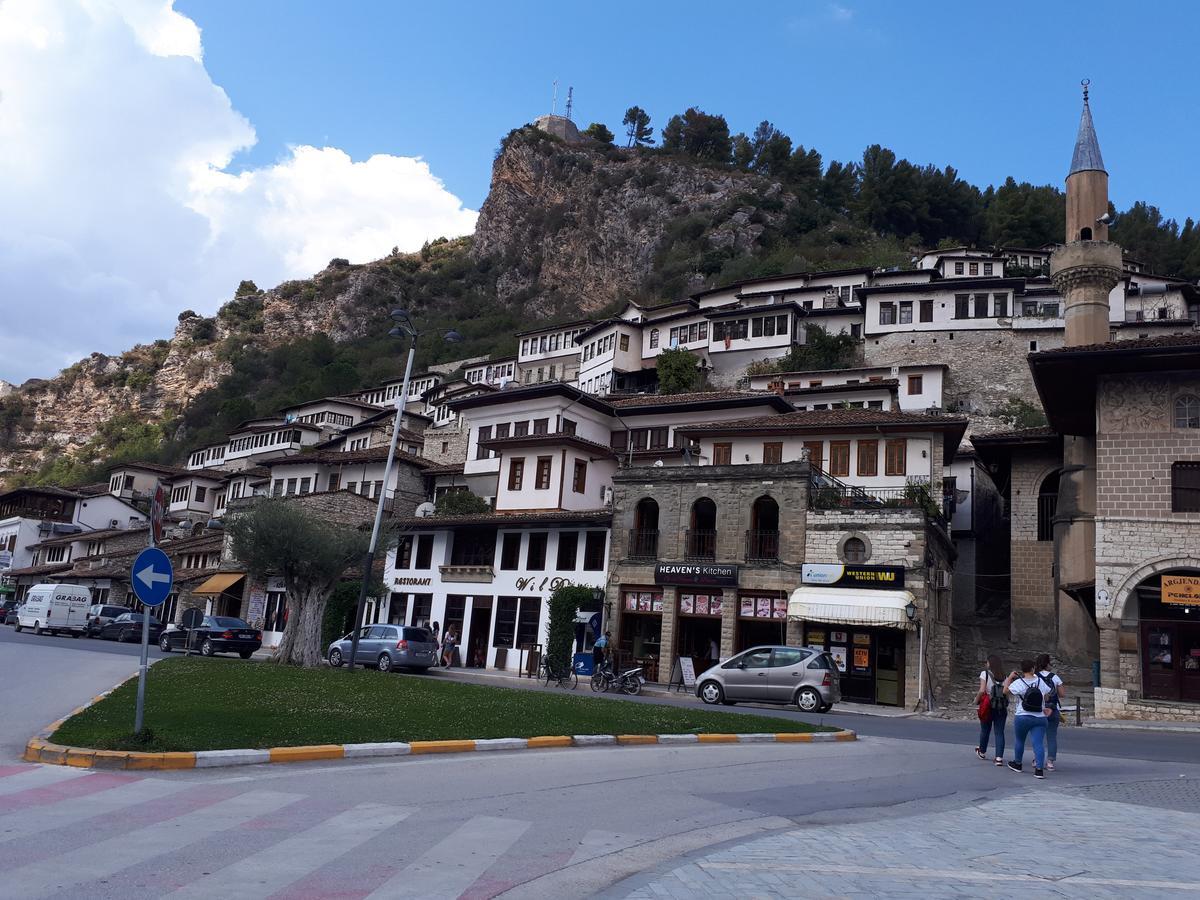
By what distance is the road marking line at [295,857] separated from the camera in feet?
19.9

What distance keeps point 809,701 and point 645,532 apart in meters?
12.4

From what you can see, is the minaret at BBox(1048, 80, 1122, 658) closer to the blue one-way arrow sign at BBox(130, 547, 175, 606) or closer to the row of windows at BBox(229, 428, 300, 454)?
the blue one-way arrow sign at BBox(130, 547, 175, 606)

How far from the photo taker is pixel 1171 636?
2608 centimetres

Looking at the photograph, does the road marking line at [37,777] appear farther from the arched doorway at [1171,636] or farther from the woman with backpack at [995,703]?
the arched doorway at [1171,636]

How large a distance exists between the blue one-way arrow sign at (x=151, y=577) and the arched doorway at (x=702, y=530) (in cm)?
2350

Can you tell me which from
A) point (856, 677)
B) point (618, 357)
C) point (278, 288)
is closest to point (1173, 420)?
point (856, 677)

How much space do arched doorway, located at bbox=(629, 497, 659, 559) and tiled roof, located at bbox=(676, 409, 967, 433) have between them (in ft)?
15.4

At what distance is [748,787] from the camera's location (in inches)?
443

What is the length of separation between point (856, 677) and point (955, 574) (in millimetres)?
15038

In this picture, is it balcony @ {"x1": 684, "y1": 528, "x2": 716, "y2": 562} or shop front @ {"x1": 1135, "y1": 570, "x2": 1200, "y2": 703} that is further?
balcony @ {"x1": 684, "y1": 528, "x2": 716, "y2": 562}

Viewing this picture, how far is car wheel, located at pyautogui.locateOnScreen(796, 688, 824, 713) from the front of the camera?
23.5 m

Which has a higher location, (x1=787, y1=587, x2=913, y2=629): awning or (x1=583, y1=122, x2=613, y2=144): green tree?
(x1=583, y1=122, x2=613, y2=144): green tree

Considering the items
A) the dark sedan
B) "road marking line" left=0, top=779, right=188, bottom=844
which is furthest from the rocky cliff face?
"road marking line" left=0, top=779, right=188, bottom=844

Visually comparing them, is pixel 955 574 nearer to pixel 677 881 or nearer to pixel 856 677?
pixel 856 677
